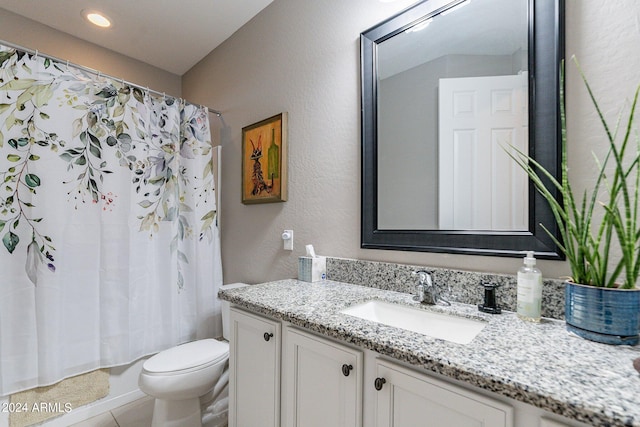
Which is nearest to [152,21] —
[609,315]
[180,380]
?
[180,380]

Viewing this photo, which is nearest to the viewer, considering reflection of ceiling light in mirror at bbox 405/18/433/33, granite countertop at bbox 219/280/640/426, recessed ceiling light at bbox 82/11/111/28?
granite countertop at bbox 219/280/640/426

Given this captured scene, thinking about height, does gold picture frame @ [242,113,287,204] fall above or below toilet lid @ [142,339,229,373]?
above

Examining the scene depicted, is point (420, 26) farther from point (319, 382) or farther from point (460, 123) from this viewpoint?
point (319, 382)

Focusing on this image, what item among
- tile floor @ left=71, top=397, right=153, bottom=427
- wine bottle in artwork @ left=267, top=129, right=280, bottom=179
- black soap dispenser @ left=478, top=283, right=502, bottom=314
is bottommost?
tile floor @ left=71, top=397, right=153, bottom=427

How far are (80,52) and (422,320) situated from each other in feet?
9.76

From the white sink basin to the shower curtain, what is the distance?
139cm

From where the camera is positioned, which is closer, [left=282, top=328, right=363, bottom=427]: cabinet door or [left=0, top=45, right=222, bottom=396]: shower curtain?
[left=282, top=328, right=363, bottom=427]: cabinet door

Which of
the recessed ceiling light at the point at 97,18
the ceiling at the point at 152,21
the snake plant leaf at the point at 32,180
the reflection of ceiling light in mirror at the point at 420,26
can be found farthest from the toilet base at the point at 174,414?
Result: the recessed ceiling light at the point at 97,18

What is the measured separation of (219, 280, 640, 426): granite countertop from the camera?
18.9 inches

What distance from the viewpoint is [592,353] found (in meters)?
0.64

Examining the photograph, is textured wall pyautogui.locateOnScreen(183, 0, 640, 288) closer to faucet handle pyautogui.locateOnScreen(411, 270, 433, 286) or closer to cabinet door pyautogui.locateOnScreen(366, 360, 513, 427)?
faucet handle pyautogui.locateOnScreen(411, 270, 433, 286)

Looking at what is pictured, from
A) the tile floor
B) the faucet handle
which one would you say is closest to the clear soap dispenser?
the faucet handle

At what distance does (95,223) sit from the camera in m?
1.67

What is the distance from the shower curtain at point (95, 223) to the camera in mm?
1464
